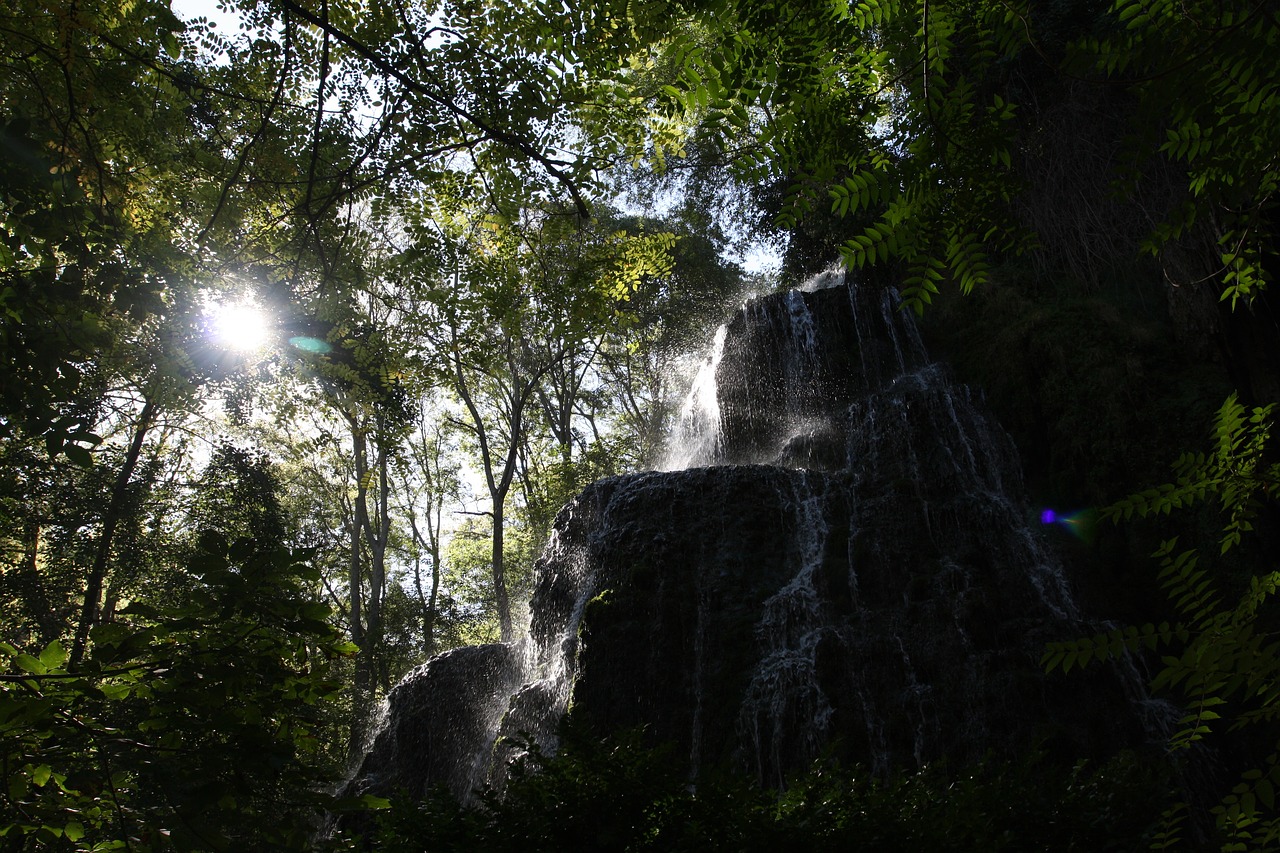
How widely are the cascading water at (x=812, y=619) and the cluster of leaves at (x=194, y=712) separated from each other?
482cm

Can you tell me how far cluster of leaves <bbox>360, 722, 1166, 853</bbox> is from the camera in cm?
349

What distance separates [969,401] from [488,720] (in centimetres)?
912

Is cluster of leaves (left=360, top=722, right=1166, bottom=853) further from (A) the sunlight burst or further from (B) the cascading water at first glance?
(A) the sunlight burst

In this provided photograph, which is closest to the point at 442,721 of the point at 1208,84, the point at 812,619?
the point at 812,619

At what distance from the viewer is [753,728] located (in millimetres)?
8391

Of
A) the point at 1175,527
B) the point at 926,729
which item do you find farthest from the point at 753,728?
the point at 1175,527

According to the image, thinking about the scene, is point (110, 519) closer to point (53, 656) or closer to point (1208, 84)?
point (53, 656)

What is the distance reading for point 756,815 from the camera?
11.5 ft

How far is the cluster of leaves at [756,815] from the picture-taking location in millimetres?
3490

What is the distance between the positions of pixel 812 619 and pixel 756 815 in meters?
6.20

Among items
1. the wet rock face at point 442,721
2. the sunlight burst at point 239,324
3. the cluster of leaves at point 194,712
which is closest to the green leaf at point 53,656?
the cluster of leaves at point 194,712

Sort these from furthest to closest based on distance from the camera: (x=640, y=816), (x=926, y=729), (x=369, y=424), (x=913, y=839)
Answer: (x=926, y=729) < (x=369, y=424) < (x=640, y=816) < (x=913, y=839)

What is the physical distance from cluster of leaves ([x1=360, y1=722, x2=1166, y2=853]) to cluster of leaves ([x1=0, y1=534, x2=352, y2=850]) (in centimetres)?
205

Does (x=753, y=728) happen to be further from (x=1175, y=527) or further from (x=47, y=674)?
(x=47, y=674)
